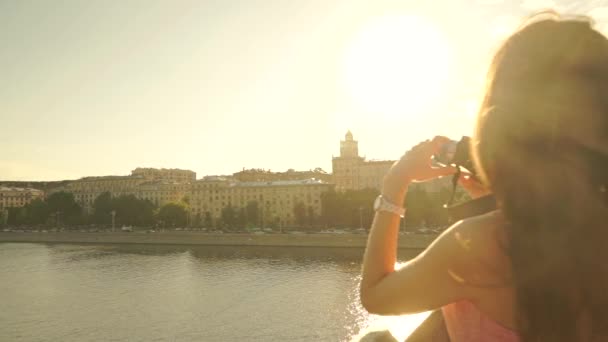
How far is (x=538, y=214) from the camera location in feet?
1.94

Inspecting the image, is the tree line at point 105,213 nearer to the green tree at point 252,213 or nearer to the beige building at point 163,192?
the beige building at point 163,192

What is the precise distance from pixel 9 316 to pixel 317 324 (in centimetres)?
1010

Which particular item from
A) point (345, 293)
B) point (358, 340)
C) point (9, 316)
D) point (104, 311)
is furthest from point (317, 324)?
point (358, 340)

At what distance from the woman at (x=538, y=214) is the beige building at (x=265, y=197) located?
43114mm

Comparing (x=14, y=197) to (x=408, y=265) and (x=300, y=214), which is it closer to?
(x=300, y=214)

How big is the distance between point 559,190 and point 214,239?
36533 mm

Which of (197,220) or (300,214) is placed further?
(197,220)

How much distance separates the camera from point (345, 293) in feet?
60.2

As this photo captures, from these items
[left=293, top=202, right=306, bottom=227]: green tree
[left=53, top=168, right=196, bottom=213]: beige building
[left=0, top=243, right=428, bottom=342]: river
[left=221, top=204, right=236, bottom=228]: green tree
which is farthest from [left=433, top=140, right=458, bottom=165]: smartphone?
[left=53, top=168, right=196, bottom=213]: beige building

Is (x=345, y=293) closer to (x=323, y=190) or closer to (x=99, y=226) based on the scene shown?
(x=323, y=190)

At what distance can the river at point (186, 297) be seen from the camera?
559 inches

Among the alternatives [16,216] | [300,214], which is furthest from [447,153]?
[16,216]

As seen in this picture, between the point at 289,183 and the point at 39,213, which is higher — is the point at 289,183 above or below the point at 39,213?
above

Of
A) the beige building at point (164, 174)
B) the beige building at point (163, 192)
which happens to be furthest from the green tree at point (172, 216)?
the beige building at point (164, 174)
